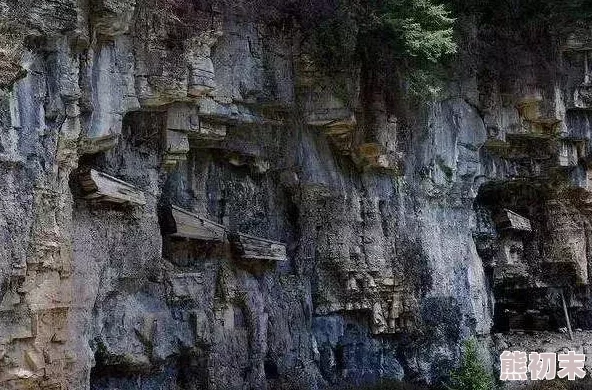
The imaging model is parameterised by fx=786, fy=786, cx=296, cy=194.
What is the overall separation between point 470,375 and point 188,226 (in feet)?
20.3

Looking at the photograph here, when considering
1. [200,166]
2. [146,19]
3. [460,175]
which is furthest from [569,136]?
[146,19]

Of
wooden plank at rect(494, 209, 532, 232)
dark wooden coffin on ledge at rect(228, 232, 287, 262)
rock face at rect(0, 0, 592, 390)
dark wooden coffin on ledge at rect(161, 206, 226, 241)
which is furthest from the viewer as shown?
wooden plank at rect(494, 209, 532, 232)

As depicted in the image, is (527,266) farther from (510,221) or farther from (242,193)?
(242,193)

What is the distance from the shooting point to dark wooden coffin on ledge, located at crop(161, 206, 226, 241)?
1180cm

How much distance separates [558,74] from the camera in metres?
18.5

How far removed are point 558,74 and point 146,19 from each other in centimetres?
1121

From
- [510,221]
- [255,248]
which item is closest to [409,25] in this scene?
[255,248]

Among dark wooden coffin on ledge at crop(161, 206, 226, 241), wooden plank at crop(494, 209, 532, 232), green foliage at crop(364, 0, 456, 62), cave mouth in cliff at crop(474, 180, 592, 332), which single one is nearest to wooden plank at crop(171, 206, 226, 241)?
dark wooden coffin on ledge at crop(161, 206, 226, 241)

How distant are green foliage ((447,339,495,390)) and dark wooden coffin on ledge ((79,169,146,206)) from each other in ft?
23.9

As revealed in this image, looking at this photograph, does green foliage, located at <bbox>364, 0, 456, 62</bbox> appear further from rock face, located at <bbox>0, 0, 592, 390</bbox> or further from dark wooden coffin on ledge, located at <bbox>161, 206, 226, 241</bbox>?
dark wooden coffin on ledge, located at <bbox>161, 206, 226, 241</bbox>

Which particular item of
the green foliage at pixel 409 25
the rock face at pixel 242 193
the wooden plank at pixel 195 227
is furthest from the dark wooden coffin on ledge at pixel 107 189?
the green foliage at pixel 409 25

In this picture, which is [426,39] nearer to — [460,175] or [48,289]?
[460,175]

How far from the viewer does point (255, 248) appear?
1333 centimetres

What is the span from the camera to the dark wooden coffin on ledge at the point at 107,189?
1001 cm
